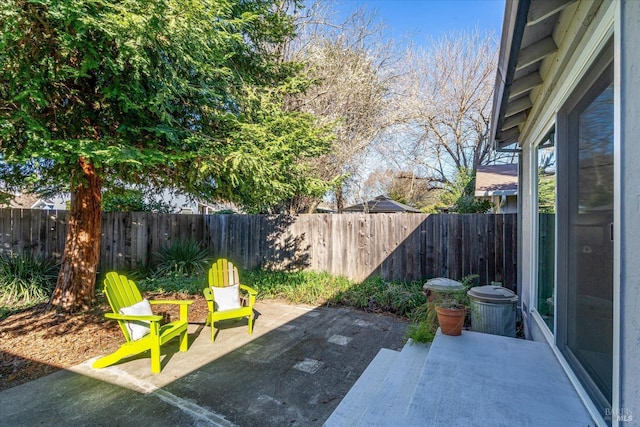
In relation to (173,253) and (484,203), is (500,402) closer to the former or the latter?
(173,253)

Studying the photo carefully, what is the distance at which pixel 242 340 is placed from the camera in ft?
12.9

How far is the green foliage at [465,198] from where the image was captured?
8352 millimetres

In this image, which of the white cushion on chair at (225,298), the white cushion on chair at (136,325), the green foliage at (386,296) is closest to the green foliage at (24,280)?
the white cushion on chair at (136,325)

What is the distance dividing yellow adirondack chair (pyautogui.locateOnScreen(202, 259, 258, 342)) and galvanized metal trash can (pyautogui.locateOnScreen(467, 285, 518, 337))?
2708 millimetres

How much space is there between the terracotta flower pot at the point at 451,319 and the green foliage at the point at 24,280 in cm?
595

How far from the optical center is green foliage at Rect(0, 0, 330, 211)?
2.76 m

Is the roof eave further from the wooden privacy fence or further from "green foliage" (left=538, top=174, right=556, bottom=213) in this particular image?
the wooden privacy fence

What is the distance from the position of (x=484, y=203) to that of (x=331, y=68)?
5460 millimetres

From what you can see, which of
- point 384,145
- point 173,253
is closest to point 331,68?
point 384,145

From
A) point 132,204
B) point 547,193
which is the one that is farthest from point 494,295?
point 132,204

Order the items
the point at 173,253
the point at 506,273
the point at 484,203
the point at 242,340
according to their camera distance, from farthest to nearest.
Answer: the point at 484,203 → the point at 173,253 → the point at 506,273 → the point at 242,340

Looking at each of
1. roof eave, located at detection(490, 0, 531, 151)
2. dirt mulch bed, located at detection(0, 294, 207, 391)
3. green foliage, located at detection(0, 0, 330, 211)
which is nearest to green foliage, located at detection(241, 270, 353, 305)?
dirt mulch bed, located at detection(0, 294, 207, 391)

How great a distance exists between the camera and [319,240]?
696 cm
